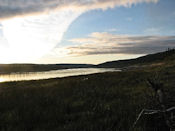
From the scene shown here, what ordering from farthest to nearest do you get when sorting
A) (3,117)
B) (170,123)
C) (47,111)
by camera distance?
(47,111)
(3,117)
(170,123)

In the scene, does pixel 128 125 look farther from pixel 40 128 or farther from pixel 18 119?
pixel 18 119

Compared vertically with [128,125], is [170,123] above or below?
above

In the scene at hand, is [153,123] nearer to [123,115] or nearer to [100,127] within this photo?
[123,115]

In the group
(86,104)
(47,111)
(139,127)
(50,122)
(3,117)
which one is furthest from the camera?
(86,104)

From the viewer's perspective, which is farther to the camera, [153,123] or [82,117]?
[82,117]

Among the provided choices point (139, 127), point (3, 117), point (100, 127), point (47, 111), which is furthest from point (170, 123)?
point (3, 117)

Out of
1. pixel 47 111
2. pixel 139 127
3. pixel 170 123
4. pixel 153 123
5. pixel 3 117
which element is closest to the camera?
pixel 170 123

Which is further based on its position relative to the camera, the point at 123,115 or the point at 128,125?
the point at 123,115

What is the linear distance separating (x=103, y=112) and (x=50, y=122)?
2.46 m

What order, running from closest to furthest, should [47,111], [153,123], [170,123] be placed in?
[170,123] < [153,123] < [47,111]

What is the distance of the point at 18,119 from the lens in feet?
26.1

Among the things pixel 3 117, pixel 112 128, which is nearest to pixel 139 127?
pixel 112 128

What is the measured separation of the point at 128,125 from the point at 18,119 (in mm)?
4477

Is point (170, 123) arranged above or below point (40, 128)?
above
